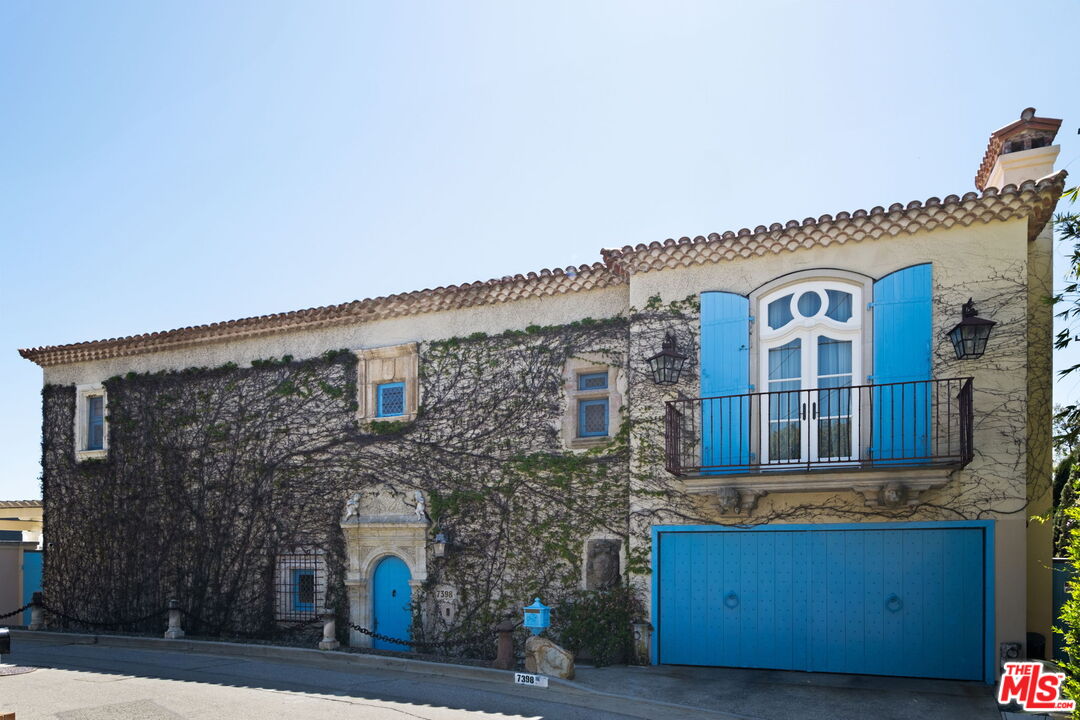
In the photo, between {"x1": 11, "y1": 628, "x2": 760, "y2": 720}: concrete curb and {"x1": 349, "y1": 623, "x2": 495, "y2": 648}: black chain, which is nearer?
{"x1": 11, "y1": 628, "x2": 760, "y2": 720}: concrete curb

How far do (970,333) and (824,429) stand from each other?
6.44ft

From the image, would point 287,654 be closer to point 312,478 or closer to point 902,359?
point 312,478

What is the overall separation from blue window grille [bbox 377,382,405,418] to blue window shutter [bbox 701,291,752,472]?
532 cm

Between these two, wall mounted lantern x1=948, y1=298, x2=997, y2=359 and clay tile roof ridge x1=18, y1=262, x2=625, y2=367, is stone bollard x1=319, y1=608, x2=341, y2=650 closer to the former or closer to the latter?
clay tile roof ridge x1=18, y1=262, x2=625, y2=367

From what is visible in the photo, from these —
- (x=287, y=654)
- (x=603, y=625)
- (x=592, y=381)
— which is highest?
(x=592, y=381)

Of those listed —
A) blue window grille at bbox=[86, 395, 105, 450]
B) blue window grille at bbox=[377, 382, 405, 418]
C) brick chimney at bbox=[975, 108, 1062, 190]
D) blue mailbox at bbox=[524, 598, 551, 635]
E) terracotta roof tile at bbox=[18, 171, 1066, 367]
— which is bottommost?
blue mailbox at bbox=[524, 598, 551, 635]

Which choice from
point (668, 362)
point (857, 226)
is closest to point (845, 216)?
point (857, 226)

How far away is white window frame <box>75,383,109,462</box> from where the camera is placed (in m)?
16.5

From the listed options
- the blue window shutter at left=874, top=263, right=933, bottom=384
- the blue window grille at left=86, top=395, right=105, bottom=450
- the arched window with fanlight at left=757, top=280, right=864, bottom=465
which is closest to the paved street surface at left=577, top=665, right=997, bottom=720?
the arched window with fanlight at left=757, top=280, right=864, bottom=465

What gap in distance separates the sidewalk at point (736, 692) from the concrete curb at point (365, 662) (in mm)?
13

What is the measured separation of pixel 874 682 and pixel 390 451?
7841 mm

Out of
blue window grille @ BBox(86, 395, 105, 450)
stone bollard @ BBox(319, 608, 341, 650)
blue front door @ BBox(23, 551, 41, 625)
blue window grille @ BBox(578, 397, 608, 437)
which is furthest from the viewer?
blue front door @ BBox(23, 551, 41, 625)

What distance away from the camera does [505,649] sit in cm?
1085

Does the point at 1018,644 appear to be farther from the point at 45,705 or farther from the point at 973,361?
the point at 45,705
